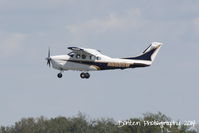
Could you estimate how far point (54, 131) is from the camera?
451 ft

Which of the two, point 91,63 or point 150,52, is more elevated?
point 150,52

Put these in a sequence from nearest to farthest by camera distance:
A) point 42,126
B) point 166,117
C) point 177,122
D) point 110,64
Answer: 1. point 110,64
2. point 177,122
3. point 166,117
4. point 42,126

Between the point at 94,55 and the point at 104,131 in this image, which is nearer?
the point at 94,55

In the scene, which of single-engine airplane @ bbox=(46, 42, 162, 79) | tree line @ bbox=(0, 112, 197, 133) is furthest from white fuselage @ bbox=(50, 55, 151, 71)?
tree line @ bbox=(0, 112, 197, 133)

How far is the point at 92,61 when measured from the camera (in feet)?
292

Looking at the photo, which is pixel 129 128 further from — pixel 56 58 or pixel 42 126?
pixel 56 58

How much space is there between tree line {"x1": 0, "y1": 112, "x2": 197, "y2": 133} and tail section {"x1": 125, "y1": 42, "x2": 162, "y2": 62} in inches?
860

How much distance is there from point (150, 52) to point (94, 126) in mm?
47489

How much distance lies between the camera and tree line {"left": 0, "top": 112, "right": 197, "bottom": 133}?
4696 inches

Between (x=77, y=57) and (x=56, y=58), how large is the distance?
2.33 meters

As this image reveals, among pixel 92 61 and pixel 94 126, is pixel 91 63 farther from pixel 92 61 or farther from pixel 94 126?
pixel 94 126

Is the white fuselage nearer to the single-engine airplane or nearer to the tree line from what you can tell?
the single-engine airplane

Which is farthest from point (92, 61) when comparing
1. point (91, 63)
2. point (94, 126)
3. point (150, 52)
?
point (94, 126)

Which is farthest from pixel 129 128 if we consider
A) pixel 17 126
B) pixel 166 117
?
pixel 17 126
